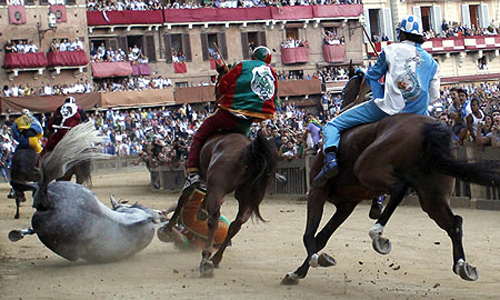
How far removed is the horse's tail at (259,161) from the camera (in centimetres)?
966

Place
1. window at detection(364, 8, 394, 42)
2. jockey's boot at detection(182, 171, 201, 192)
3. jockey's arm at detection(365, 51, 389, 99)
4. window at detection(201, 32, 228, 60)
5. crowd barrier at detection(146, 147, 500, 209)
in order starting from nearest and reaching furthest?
jockey's arm at detection(365, 51, 389, 99)
jockey's boot at detection(182, 171, 201, 192)
crowd barrier at detection(146, 147, 500, 209)
window at detection(201, 32, 228, 60)
window at detection(364, 8, 394, 42)

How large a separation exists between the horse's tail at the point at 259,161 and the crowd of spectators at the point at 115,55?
131ft

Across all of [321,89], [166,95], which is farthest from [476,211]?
[321,89]

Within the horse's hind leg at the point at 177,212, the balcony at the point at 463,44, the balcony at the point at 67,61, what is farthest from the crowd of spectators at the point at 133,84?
the horse's hind leg at the point at 177,212

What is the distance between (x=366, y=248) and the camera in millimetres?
11555

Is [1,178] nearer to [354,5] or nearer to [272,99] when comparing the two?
[272,99]

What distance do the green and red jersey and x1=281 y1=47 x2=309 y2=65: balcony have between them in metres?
45.4

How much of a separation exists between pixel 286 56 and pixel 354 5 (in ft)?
21.5

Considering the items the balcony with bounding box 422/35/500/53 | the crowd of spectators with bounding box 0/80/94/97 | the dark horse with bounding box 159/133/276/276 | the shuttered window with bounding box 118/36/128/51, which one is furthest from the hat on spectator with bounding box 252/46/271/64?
the balcony with bounding box 422/35/500/53

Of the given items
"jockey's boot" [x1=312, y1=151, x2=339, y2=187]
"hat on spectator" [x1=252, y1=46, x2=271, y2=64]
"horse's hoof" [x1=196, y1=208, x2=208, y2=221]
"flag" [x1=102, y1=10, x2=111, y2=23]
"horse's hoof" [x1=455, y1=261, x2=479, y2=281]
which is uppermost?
"flag" [x1=102, y1=10, x2=111, y2=23]

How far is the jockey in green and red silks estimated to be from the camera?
1020cm

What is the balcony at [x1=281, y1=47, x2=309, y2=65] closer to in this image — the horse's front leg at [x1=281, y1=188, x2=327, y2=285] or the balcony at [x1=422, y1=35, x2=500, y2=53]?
the balcony at [x1=422, y1=35, x2=500, y2=53]

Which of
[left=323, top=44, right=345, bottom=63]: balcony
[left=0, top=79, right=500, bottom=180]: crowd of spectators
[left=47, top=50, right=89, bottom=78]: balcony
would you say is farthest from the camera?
[left=323, top=44, right=345, bottom=63]: balcony

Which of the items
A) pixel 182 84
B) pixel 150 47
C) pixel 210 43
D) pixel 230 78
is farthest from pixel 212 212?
pixel 210 43
